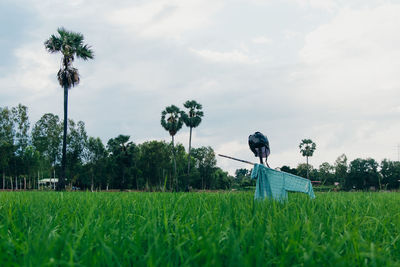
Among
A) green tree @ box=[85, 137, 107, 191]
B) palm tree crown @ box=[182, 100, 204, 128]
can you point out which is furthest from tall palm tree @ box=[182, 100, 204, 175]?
green tree @ box=[85, 137, 107, 191]

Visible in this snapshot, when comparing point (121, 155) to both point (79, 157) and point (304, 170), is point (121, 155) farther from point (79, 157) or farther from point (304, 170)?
point (304, 170)

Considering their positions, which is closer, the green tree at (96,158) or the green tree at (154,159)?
the green tree at (96,158)

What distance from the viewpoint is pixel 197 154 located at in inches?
2648

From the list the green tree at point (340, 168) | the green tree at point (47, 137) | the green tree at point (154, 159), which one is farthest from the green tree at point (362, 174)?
the green tree at point (47, 137)

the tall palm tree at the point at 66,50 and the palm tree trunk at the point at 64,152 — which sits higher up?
the tall palm tree at the point at 66,50

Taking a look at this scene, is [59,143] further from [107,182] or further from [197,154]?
[197,154]

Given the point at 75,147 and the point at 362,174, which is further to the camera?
the point at 362,174

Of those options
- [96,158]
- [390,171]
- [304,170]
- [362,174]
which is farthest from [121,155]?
[390,171]

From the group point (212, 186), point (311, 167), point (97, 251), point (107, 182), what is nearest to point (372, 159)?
point (311, 167)

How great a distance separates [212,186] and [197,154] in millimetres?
7396

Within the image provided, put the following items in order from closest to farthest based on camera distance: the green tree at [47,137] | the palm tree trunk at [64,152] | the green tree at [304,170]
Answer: the palm tree trunk at [64,152] → the green tree at [47,137] → the green tree at [304,170]

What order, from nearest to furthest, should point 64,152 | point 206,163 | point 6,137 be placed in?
point 64,152
point 6,137
point 206,163

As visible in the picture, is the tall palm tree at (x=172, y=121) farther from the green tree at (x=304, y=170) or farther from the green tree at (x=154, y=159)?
the green tree at (x=304, y=170)

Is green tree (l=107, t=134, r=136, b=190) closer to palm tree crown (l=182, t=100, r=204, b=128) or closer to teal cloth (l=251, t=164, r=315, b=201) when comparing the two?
palm tree crown (l=182, t=100, r=204, b=128)
